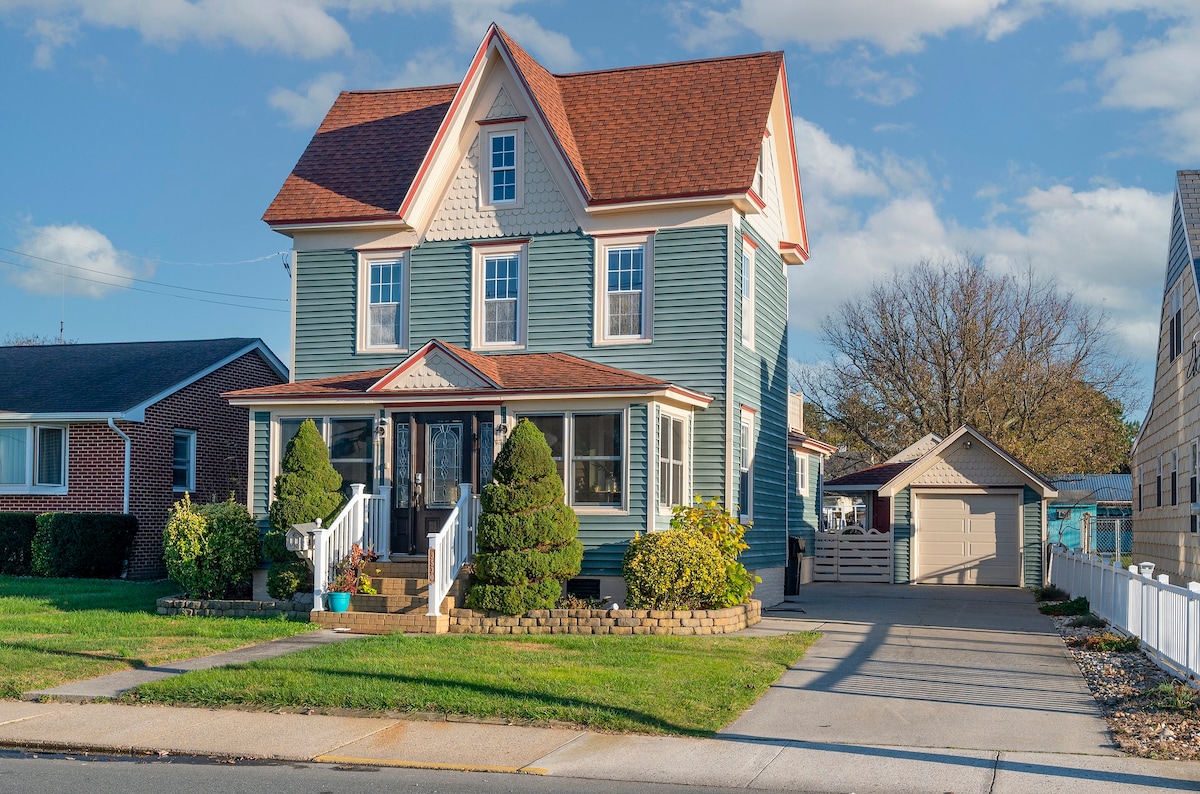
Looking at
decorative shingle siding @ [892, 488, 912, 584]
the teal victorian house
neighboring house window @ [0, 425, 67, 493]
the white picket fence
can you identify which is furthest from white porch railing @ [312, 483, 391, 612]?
decorative shingle siding @ [892, 488, 912, 584]

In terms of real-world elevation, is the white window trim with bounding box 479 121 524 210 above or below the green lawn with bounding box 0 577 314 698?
above

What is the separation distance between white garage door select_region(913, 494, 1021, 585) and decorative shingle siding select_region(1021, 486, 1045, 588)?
191mm

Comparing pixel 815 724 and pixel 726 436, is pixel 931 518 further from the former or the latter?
pixel 815 724

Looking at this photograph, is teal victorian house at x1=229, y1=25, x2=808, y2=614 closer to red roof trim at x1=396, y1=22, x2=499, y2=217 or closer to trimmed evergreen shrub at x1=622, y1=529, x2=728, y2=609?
red roof trim at x1=396, y1=22, x2=499, y2=217

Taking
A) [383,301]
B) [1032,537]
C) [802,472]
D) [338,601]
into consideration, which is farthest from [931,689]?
[1032,537]

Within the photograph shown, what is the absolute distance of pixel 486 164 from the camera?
2041 cm

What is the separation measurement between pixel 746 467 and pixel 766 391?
1.82 metres

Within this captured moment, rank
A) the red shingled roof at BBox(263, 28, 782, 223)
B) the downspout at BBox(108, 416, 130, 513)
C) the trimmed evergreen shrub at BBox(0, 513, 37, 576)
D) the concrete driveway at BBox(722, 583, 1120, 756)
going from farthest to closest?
1. the downspout at BBox(108, 416, 130, 513)
2. the trimmed evergreen shrub at BBox(0, 513, 37, 576)
3. the red shingled roof at BBox(263, 28, 782, 223)
4. the concrete driveway at BBox(722, 583, 1120, 756)

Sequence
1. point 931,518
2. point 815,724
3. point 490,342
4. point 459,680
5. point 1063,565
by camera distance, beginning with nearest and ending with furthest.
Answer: point 815,724
point 459,680
point 490,342
point 1063,565
point 931,518

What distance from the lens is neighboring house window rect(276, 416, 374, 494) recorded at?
18.8 meters

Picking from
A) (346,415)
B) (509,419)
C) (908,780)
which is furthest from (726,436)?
(908,780)

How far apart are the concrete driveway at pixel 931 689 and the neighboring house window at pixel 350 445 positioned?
6.65 metres

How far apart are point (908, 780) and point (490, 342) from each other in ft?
42.9

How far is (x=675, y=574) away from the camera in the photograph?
16.2 m
